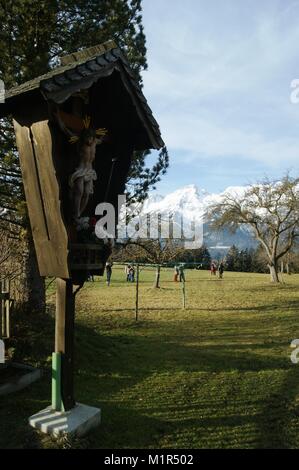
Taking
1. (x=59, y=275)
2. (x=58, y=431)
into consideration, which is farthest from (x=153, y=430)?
(x=59, y=275)

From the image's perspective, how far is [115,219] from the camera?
5734mm

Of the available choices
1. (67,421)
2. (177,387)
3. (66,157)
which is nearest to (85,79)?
(66,157)

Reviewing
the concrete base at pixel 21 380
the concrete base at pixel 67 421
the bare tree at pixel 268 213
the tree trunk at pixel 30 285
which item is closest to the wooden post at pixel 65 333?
the concrete base at pixel 67 421

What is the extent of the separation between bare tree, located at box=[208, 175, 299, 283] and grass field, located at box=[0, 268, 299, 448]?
750 inches

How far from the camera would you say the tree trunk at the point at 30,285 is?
8898 mm

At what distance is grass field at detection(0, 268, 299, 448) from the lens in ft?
16.5

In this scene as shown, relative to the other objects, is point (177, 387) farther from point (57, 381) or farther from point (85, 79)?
point (85, 79)

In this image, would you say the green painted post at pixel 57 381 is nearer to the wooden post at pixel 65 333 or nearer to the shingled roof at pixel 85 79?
the wooden post at pixel 65 333

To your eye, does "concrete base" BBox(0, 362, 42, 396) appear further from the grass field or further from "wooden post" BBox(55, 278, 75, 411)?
"wooden post" BBox(55, 278, 75, 411)

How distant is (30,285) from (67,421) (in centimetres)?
471

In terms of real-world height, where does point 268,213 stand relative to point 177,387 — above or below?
above

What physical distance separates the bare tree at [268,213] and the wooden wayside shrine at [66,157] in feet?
90.0

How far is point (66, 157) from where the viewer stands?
4.86 metres
